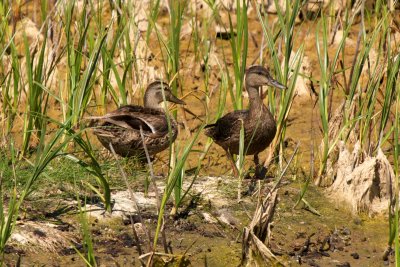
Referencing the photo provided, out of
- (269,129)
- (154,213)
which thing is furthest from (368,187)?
(154,213)

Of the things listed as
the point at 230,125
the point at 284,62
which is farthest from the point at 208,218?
the point at 230,125

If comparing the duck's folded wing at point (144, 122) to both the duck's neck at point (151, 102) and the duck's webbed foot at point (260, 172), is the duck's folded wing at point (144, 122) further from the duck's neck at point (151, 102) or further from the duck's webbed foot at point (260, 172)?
the duck's webbed foot at point (260, 172)

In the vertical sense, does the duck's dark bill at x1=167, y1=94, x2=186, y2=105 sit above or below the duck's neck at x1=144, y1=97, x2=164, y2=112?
above

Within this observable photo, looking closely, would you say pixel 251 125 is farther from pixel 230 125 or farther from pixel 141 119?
pixel 141 119

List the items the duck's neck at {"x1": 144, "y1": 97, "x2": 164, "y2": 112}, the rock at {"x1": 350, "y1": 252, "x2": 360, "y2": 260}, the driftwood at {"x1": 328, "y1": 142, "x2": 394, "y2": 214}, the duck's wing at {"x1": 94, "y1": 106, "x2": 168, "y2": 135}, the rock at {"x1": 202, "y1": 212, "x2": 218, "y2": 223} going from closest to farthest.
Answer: the rock at {"x1": 350, "y1": 252, "x2": 360, "y2": 260}
the rock at {"x1": 202, "y1": 212, "x2": 218, "y2": 223}
the driftwood at {"x1": 328, "y1": 142, "x2": 394, "y2": 214}
the duck's wing at {"x1": 94, "y1": 106, "x2": 168, "y2": 135}
the duck's neck at {"x1": 144, "y1": 97, "x2": 164, "y2": 112}

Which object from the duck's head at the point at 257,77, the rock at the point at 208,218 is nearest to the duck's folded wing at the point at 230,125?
the duck's head at the point at 257,77

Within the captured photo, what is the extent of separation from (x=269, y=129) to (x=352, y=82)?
99cm

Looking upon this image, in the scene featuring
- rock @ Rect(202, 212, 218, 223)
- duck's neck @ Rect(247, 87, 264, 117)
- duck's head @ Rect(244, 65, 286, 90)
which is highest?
duck's head @ Rect(244, 65, 286, 90)

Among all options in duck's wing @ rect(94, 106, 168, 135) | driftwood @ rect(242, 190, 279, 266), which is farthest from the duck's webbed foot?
driftwood @ rect(242, 190, 279, 266)

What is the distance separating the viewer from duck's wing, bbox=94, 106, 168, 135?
7922mm

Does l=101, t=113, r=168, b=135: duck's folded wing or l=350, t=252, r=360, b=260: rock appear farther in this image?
l=101, t=113, r=168, b=135: duck's folded wing

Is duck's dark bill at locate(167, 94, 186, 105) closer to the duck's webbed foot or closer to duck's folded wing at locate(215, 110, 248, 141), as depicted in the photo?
duck's folded wing at locate(215, 110, 248, 141)

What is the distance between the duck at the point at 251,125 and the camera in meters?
8.22

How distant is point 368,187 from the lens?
744 centimetres
